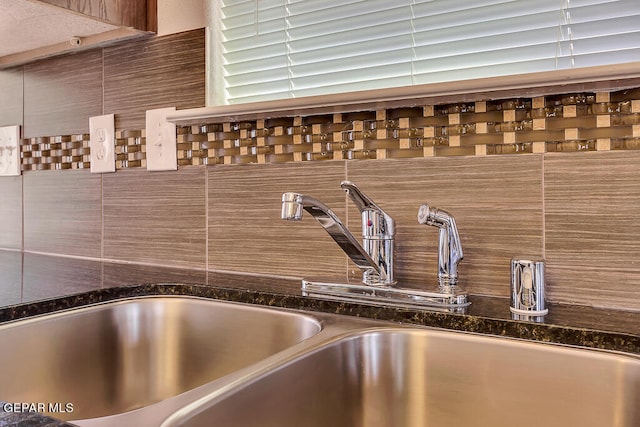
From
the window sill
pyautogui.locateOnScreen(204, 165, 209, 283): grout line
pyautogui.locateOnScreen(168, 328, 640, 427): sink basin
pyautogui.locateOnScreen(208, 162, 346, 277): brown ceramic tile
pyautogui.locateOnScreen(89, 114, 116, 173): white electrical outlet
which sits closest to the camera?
pyautogui.locateOnScreen(168, 328, 640, 427): sink basin

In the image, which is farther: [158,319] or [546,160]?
[158,319]

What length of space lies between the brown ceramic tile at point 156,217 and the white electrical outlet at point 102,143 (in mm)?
37

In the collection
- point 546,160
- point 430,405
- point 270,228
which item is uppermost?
point 546,160

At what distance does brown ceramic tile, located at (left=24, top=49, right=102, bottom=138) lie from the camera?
1.60m

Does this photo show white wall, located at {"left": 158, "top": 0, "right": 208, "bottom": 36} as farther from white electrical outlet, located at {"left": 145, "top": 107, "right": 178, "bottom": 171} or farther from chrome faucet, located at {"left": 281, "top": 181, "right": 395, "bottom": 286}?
chrome faucet, located at {"left": 281, "top": 181, "right": 395, "bottom": 286}

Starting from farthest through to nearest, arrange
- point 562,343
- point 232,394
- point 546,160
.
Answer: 1. point 546,160
2. point 562,343
3. point 232,394

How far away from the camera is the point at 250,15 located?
132cm

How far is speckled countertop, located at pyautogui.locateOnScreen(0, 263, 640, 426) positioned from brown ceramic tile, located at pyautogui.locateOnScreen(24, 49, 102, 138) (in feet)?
1.92

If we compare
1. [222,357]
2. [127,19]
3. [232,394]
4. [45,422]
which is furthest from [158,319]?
[127,19]

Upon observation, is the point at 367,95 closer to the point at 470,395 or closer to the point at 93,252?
the point at 470,395

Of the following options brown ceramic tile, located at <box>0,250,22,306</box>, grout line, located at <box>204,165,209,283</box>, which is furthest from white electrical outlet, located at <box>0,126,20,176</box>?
grout line, located at <box>204,165,209,283</box>

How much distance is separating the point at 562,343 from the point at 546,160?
0.34 metres

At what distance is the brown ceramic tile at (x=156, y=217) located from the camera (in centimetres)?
138

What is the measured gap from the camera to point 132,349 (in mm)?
1067
